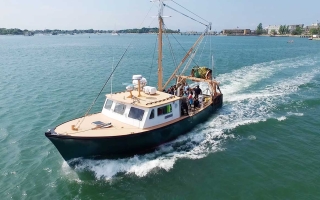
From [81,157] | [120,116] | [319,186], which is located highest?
[120,116]

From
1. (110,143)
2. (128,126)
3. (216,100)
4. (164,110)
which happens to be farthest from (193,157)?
(216,100)

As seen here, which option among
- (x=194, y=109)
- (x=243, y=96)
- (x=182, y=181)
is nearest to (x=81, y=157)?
(x=182, y=181)

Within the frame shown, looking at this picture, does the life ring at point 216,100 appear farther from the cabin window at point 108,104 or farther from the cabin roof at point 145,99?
the cabin window at point 108,104

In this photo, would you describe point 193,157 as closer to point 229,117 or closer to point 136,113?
point 136,113

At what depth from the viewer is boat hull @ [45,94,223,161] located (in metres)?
13.0

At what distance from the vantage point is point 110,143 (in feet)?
44.3

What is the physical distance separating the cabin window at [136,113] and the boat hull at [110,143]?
1090mm

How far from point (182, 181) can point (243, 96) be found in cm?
1569

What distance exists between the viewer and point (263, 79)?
32.8m

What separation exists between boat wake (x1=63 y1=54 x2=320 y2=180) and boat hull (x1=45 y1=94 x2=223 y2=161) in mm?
390

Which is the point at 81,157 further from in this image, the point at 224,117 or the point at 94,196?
the point at 224,117

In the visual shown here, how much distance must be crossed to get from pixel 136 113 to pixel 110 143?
241cm

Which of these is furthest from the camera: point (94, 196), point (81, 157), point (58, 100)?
point (58, 100)

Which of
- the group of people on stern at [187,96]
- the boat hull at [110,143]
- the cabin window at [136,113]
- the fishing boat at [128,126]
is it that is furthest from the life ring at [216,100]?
the cabin window at [136,113]
